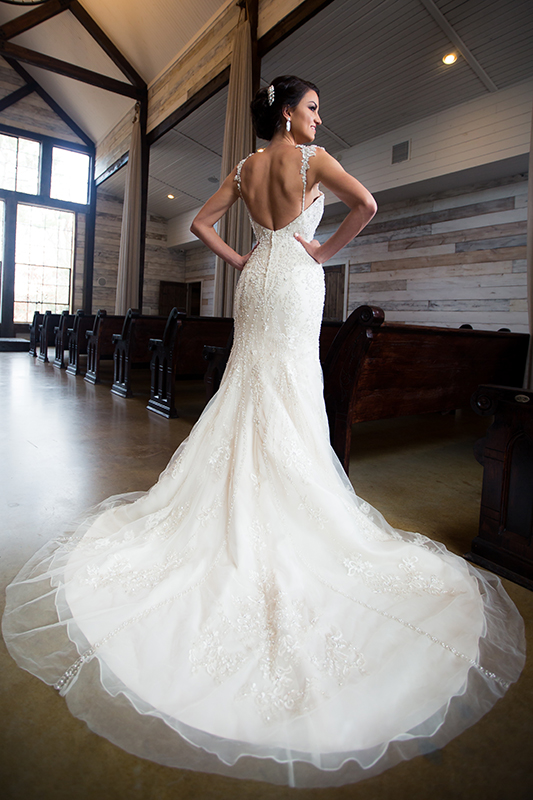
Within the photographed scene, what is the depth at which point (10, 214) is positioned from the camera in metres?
11.2

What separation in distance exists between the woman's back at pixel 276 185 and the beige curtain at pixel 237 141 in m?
3.69

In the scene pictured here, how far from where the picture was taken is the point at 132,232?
29.0 ft

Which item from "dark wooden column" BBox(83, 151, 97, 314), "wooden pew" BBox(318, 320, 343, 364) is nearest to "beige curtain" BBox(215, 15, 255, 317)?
"wooden pew" BBox(318, 320, 343, 364)

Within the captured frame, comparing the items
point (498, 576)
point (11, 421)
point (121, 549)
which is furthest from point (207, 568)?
point (11, 421)

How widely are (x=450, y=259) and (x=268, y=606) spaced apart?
641 centimetres

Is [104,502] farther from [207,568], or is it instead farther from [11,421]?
[11,421]

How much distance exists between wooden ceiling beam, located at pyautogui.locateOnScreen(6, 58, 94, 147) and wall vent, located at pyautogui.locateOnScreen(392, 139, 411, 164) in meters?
9.04

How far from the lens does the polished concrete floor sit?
0.80 m

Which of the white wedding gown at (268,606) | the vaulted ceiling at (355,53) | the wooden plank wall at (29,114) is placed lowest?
the white wedding gown at (268,606)

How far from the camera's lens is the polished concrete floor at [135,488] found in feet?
Result: 2.62

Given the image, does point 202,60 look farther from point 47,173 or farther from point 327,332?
point 47,173

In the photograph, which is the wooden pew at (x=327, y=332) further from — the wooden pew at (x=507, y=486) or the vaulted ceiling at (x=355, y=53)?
the vaulted ceiling at (x=355, y=53)

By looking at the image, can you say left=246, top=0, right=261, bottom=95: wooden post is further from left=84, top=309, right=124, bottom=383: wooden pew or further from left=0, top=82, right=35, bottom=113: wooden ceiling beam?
left=0, top=82, right=35, bottom=113: wooden ceiling beam

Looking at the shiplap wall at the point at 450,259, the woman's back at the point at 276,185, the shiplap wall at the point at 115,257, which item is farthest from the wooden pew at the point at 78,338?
the shiplap wall at the point at 115,257
